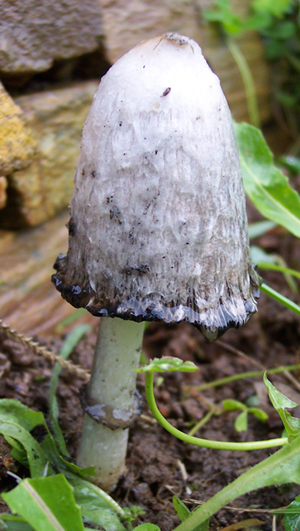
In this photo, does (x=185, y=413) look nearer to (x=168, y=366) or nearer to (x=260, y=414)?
(x=260, y=414)

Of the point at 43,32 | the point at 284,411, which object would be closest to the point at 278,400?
the point at 284,411

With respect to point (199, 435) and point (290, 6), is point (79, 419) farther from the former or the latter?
point (290, 6)

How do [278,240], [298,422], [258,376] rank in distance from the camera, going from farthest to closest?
[278,240]
[258,376]
[298,422]

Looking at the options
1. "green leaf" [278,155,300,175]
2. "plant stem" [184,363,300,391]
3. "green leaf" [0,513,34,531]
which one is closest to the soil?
"plant stem" [184,363,300,391]

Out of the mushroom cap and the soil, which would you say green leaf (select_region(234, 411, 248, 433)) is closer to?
the soil

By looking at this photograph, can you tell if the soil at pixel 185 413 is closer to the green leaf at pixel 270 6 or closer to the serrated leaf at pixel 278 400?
the serrated leaf at pixel 278 400

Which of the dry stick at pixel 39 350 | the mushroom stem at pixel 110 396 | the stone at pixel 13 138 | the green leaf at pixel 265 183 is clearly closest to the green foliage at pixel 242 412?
Answer: the dry stick at pixel 39 350

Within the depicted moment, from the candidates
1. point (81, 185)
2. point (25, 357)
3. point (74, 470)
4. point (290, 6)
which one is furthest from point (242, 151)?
point (290, 6)
